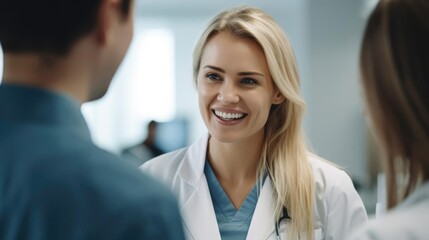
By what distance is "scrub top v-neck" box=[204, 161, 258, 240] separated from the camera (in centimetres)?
154

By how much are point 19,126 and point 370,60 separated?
465mm

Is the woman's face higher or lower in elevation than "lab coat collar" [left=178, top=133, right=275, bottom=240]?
higher

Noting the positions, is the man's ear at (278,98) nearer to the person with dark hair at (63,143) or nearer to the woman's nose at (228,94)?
the woman's nose at (228,94)

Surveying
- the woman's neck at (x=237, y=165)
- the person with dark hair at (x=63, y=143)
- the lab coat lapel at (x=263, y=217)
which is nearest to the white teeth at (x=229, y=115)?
the woman's neck at (x=237, y=165)

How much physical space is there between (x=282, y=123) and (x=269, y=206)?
246mm

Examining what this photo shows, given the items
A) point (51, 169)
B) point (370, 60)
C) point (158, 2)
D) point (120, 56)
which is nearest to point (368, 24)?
point (370, 60)

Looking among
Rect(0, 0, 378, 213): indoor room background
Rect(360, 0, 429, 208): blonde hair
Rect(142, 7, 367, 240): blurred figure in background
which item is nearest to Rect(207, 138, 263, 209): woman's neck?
Rect(142, 7, 367, 240): blurred figure in background

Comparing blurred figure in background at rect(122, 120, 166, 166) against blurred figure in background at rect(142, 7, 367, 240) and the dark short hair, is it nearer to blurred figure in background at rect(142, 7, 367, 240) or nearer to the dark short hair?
blurred figure in background at rect(142, 7, 367, 240)

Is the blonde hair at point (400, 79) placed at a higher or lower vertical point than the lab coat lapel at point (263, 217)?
higher

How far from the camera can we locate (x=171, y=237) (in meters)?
0.62

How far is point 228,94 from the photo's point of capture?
1535mm

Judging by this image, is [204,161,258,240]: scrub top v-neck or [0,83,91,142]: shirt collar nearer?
[0,83,91,142]: shirt collar

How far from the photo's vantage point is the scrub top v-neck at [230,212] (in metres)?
1.54

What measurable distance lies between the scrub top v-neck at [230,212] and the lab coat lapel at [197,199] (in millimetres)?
22
